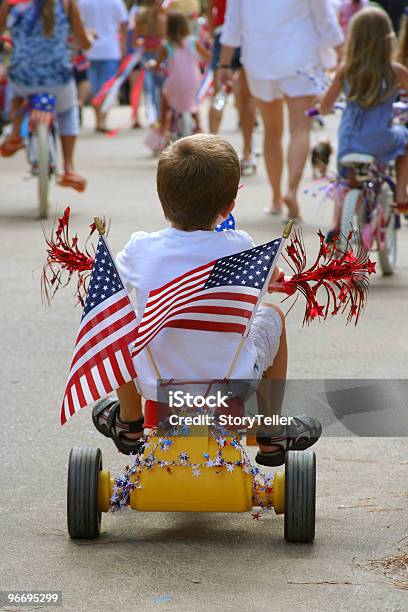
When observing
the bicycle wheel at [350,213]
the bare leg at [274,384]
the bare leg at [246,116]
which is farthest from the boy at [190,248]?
the bare leg at [246,116]

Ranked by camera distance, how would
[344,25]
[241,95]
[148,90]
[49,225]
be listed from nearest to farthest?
[49,225] < [241,95] < [344,25] < [148,90]

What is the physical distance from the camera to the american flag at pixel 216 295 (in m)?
4.11

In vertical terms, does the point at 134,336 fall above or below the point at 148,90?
above

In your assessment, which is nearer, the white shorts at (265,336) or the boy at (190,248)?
the boy at (190,248)

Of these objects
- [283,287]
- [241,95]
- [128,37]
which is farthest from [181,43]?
[283,287]

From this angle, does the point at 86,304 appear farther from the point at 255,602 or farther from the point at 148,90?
the point at 148,90

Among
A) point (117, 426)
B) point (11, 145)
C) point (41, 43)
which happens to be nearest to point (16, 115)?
point (11, 145)

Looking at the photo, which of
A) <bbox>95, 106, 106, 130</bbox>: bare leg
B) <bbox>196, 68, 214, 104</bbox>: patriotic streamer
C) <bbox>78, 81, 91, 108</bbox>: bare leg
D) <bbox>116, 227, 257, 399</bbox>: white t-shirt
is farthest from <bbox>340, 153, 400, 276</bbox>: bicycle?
<bbox>95, 106, 106, 130</bbox>: bare leg

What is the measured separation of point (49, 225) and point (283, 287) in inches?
266

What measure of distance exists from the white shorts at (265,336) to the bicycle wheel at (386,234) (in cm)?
414

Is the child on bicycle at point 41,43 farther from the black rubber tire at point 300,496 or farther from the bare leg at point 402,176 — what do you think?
the black rubber tire at point 300,496

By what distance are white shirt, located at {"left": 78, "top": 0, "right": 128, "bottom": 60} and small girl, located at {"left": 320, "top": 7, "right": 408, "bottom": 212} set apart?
33.8 ft

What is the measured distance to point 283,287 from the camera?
4.30 m

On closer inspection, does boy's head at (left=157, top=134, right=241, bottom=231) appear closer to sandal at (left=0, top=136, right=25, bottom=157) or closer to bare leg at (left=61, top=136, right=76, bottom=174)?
sandal at (left=0, top=136, right=25, bottom=157)
